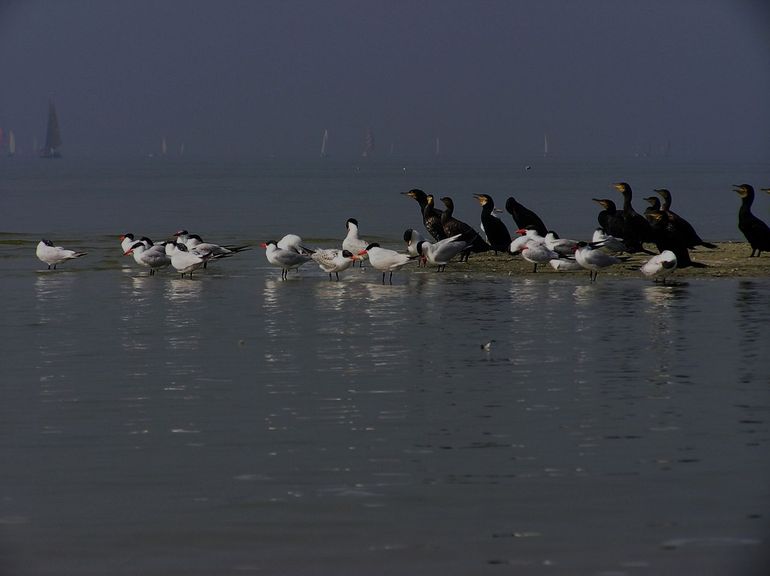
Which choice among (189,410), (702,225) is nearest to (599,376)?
(189,410)

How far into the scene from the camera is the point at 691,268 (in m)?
26.9

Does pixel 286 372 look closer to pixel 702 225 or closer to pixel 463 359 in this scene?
pixel 463 359

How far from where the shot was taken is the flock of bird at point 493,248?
1016 inches

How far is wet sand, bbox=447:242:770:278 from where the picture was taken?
1031 inches

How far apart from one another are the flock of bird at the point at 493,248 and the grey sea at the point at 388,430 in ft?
4.43

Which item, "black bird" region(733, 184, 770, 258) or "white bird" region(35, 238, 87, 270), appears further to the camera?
"white bird" region(35, 238, 87, 270)

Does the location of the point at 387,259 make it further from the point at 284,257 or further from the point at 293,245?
the point at 293,245

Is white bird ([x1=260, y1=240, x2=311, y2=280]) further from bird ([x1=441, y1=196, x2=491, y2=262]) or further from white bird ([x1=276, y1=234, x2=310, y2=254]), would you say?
bird ([x1=441, y1=196, x2=491, y2=262])

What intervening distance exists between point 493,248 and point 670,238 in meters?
4.66

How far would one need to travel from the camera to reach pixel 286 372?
15.6 m

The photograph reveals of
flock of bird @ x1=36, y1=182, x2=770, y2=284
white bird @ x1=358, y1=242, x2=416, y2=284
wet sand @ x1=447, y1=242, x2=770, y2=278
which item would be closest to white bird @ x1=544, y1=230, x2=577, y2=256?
flock of bird @ x1=36, y1=182, x2=770, y2=284

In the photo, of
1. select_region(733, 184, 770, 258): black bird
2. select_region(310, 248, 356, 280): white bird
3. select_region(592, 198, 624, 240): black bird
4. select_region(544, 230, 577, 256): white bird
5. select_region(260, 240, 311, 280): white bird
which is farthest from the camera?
select_region(592, 198, 624, 240): black bird

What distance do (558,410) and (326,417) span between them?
7.50 ft

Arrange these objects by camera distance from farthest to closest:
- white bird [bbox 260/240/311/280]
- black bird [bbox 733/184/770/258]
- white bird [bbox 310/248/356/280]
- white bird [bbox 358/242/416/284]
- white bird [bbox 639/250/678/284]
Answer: black bird [bbox 733/184/770/258]
white bird [bbox 260/240/311/280]
white bird [bbox 310/248/356/280]
white bird [bbox 358/242/416/284]
white bird [bbox 639/250/678/284]
